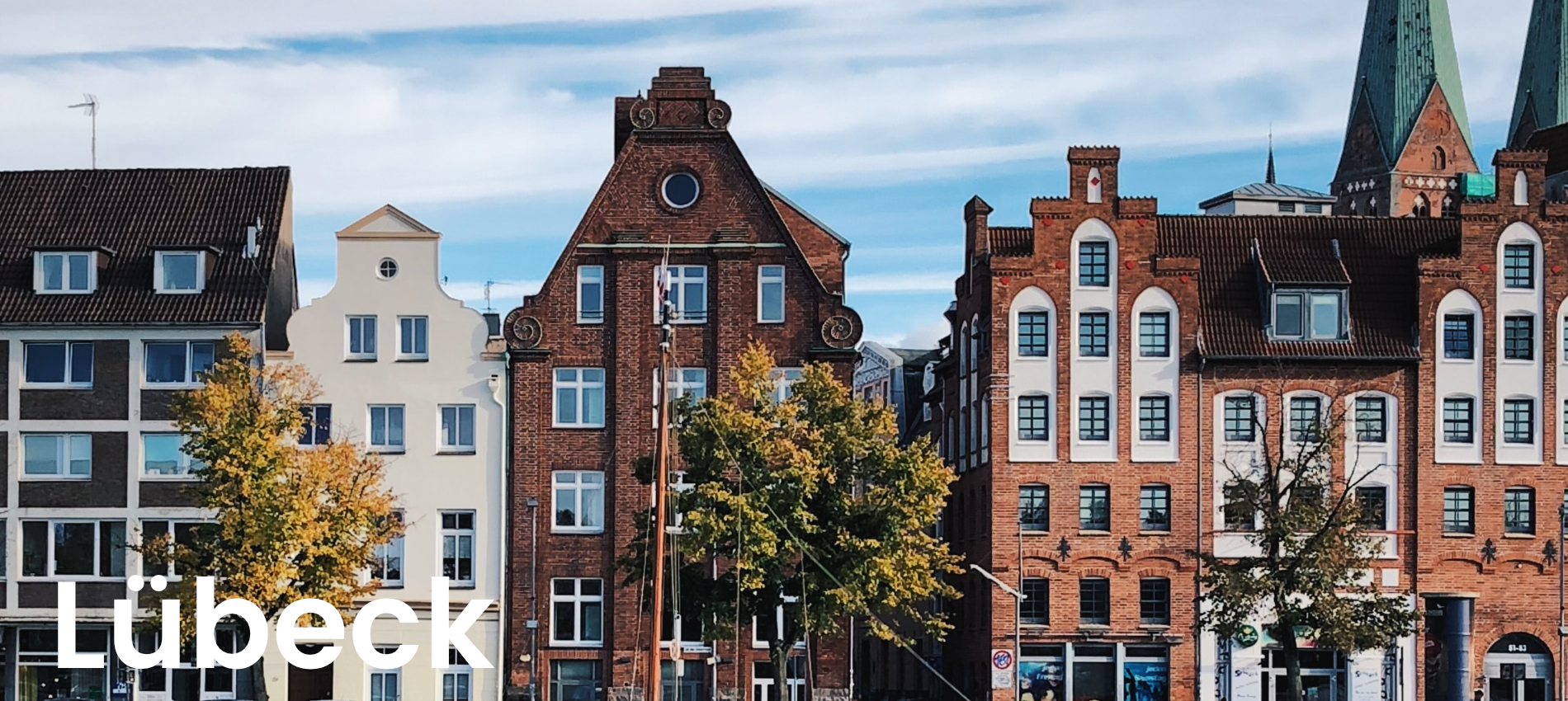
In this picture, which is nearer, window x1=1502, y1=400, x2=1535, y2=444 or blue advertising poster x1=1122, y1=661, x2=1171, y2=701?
blue advertising poster x1=1122, y1=661, x2=1171, y2=701

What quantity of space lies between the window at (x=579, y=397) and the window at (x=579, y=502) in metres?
1.66

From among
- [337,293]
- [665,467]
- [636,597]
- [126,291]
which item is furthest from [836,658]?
[126,291]

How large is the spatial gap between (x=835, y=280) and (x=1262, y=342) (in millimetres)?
14538

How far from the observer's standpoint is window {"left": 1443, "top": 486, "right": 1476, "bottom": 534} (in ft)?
282

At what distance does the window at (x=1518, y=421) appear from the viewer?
86438mm

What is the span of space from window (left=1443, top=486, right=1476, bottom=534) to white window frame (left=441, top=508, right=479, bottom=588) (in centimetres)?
3016

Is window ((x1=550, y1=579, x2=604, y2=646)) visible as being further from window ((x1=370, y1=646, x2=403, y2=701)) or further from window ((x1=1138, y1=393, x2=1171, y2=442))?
window ((x1=1138, y1=393, x2=1171, y2=442))

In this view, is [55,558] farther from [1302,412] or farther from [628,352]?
[1302,412]

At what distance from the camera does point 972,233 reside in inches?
3625

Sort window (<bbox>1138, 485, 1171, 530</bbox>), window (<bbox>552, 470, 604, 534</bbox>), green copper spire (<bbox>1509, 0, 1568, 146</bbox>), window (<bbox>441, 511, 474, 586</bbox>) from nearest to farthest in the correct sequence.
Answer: window (<bbox>1138, 485, 1171, 530</bbox>) → window (<bbox>441, 511, 474, 586</bbox>) → window (<bbox>552, 470, 604, 534</bbox>) → green copper spire (<bbox>1509, 0, 1568, 146</bbox>)

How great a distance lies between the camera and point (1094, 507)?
280 feet

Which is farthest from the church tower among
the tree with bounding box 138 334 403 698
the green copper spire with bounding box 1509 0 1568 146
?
the tree with bounding box 138 334 403 698

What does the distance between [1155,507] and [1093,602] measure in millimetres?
3534

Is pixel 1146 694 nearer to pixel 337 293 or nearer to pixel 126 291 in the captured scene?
pixel 337 293
